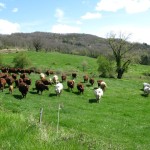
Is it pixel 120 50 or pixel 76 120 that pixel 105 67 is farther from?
pixel 76 120

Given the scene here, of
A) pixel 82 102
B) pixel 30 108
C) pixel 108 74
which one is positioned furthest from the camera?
pixel 108 74

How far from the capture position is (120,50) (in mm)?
70000

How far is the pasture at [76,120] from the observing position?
7.82m

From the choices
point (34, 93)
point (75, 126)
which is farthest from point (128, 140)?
point (34, 93)

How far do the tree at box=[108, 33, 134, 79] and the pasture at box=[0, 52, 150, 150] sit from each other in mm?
22484

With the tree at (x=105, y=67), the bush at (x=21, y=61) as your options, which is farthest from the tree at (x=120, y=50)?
the bush at (x=21, y=61)

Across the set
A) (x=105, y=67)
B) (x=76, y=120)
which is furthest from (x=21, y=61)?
(x=76, y=120)

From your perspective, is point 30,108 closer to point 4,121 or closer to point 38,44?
point 4,121

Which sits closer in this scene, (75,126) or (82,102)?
(75,126)

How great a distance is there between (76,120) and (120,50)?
4771 centimetres

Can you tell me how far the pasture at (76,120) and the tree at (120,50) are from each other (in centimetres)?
2248

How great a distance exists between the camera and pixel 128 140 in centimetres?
2059

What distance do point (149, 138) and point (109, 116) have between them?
6372 millimetres

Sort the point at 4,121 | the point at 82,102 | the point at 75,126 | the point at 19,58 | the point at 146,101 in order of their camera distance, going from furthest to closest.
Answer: the point at 19,58 < the point at 146,101 < the point at 82,102 < the point at 75,126 < the point at 4,121
